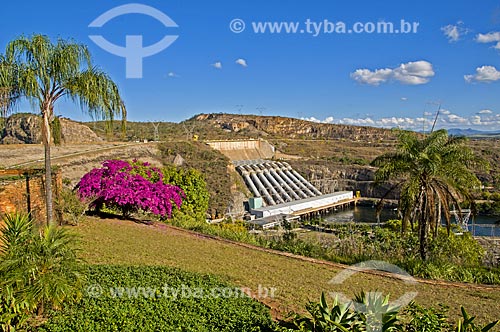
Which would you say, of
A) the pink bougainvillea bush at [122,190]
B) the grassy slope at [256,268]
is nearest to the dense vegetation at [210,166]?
the pink bougainvillea bush at [122,190]

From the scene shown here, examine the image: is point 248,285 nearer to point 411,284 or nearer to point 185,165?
point 411,284

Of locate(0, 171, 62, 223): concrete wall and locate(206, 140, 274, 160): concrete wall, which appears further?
locate(206, 140, 274, 160): concrete wall

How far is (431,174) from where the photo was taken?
11.7 meters

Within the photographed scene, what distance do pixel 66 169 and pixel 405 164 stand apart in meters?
23.1

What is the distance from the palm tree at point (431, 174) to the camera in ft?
38.2

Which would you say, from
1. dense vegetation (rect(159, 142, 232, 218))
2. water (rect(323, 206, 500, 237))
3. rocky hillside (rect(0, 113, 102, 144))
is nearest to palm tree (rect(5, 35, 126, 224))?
dense vegetation (rect(159, 142, 232, 218))

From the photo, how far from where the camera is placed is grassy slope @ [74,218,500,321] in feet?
23.0

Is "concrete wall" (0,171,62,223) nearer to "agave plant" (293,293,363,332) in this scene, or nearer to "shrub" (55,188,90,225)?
"shrub" (55,188,90,225)

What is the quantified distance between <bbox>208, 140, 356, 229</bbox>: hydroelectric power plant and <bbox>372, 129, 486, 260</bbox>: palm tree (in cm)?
2150

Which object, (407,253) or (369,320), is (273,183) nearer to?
(407,253)

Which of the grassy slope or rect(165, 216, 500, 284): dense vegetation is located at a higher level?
the grassy slope

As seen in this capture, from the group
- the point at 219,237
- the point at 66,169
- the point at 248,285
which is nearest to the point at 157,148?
the point at 66,169

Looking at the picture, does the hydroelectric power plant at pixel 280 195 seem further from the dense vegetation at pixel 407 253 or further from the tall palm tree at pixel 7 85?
the tall palm tree at pixel 7 85

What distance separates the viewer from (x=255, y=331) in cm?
495
